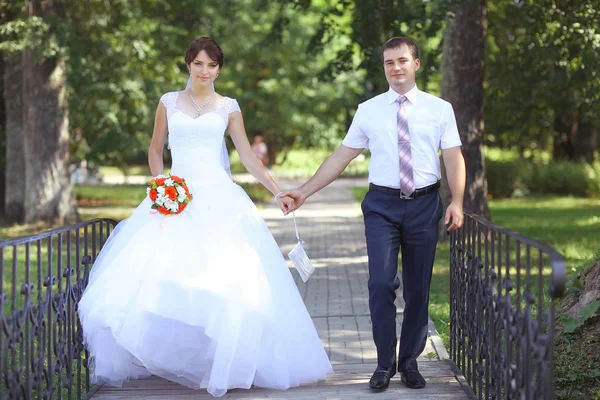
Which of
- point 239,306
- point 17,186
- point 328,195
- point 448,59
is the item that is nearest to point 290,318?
point 239,306

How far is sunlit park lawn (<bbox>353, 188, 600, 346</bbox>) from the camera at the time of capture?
35.2 feet

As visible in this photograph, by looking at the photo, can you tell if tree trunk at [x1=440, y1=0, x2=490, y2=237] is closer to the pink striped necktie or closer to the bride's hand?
the bride's hand

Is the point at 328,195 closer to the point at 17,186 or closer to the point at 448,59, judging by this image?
the point at 17,186

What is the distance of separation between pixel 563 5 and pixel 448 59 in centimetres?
192

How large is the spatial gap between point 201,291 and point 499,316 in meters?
1.87

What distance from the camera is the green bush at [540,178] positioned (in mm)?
29406

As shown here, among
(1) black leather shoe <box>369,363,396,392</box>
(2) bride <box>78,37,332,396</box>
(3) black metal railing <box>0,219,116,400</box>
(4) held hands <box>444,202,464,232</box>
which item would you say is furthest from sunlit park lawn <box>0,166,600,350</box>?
(3) black metal railing <box>0,219,116,400</box>

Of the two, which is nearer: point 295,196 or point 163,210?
point 163,210

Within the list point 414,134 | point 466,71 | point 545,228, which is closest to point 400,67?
point 414,134

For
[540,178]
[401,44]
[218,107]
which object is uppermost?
[401,44]

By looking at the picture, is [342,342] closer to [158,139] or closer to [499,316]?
[158,139]

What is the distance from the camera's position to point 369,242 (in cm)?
601

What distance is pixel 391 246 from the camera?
5988 millimetres

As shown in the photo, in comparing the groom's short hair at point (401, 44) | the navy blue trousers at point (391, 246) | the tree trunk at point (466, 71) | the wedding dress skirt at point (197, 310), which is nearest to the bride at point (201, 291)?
the wedding dress skirt at point (197, 310)
